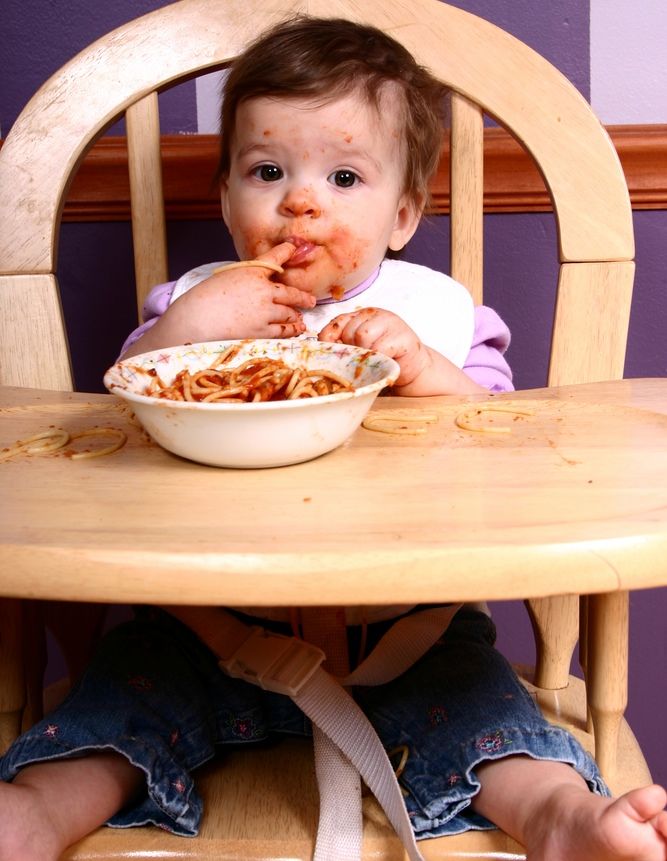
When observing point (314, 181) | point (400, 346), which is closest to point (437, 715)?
point (400, 346)

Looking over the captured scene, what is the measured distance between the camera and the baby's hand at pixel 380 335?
2.79 ft

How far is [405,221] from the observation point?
1.20 metres

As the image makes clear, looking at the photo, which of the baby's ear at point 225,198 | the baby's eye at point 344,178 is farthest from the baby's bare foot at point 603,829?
the baby's ear at point 225,198

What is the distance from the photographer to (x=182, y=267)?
1.42 m

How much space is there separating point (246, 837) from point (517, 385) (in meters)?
0.91

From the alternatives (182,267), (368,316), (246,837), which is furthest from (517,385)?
(246,837)

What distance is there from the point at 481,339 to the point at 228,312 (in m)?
0.36

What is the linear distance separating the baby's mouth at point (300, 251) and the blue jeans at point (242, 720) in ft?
1.24

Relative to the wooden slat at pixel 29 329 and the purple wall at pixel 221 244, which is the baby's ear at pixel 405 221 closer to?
the purple wall at pixel 221 244

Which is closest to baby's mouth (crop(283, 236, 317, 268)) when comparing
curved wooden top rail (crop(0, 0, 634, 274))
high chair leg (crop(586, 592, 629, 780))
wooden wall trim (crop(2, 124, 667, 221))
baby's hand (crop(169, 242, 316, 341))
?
baby's hand (crop(169, 242, 316, 341))

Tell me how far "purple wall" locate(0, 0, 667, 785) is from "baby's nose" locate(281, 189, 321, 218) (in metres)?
0.41

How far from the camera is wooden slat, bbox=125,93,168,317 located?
106 cm

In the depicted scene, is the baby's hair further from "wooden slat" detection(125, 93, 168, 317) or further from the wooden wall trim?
the wooden wall trim

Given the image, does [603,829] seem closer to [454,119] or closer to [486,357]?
[486,357]
